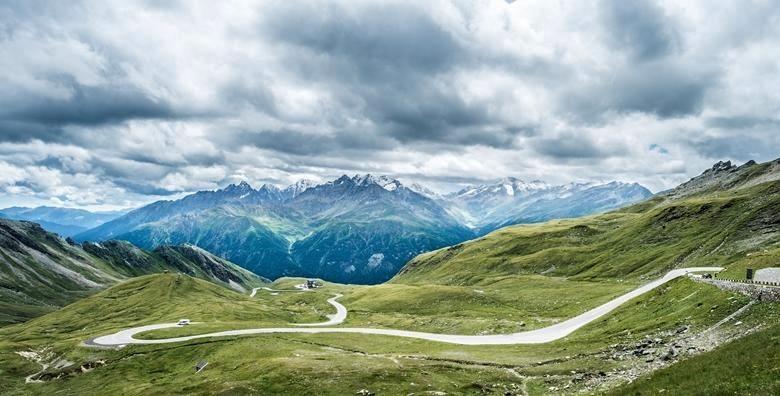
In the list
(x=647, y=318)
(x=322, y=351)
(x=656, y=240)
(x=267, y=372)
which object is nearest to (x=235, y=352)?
(x=322, y=351)

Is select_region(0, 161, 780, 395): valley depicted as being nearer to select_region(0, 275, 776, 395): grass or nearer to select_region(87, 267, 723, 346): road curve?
select_region(0, 275, 776, 395): grass

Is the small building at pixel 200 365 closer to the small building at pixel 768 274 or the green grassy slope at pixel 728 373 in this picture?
the green grassy slope at pixel 728 373

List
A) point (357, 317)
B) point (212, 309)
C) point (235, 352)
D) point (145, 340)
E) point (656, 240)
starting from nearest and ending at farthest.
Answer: point (235, 352), point (145, 340), point (357, 317), point (212, 309), point (656, 240)

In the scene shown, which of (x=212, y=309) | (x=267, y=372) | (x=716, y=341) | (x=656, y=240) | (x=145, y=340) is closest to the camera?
(x=716, y=341)

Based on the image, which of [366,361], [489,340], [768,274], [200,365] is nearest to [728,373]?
[366,361]

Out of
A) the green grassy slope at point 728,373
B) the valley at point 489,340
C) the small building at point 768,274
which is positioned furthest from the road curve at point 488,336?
the green grassy slope at point 728,373

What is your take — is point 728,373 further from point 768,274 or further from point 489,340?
point 489,340

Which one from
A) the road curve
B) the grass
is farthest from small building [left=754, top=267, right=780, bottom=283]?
the road curve

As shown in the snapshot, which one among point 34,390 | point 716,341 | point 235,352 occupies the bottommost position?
point 34,390

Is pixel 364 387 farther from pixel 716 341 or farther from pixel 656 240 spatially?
pixel 656 240

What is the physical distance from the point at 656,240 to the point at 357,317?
127m

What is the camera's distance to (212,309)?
163125mm

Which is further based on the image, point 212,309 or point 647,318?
point 212,309

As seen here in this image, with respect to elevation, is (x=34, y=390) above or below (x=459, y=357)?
below
